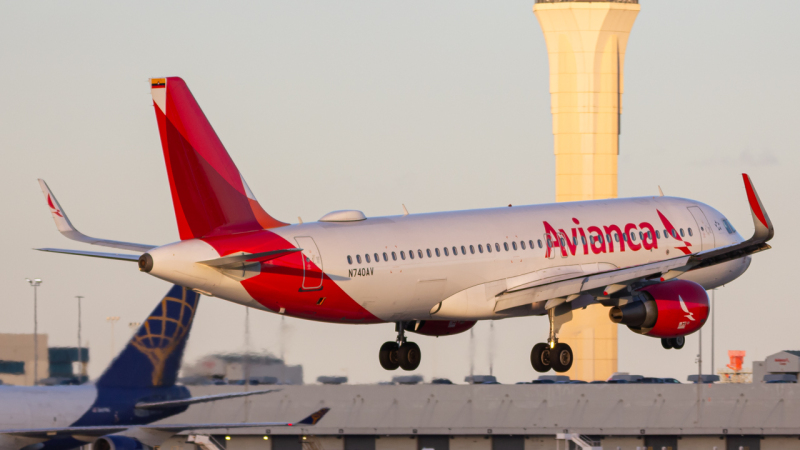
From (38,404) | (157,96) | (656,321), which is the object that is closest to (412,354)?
(656,321)

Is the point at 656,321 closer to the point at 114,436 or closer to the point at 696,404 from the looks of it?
the point at 114,436

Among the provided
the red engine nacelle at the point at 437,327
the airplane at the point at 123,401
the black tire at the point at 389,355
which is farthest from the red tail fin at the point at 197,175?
the airplane at the point at 123,401

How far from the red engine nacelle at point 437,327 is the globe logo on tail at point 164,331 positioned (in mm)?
18186

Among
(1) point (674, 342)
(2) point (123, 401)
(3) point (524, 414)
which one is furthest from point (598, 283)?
(3) point (524, 414)

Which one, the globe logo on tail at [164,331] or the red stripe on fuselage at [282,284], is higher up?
the red stripe on fuselage at [282,284]

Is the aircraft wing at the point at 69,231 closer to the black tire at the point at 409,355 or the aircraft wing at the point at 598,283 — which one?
the black tire at the point at 409,355

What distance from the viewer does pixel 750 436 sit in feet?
368

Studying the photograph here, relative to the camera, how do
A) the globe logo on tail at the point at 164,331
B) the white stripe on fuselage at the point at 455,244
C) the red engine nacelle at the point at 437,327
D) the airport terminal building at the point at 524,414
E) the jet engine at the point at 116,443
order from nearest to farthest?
1. the white stripe on fuselage at the point at 455,244
2. the red engine nacelle at the point at 437,327
3. the jet engine at the point at 116,443
4. the globe logo on tail at the point at 164,331
5. the airport terminal building at the point at 524,414

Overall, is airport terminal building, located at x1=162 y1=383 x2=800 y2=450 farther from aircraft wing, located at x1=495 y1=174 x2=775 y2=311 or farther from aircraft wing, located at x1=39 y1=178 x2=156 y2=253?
aircraft wing, located at x1=39 y1=178 x2=156 y2=253

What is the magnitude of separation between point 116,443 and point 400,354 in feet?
49.5

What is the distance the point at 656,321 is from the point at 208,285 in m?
17.6

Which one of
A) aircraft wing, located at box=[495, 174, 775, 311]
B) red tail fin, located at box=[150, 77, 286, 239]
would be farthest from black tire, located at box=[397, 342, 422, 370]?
red tail fin, located at box=[150, 77, 286, 239]

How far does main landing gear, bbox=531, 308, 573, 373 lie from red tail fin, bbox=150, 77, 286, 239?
1230 centimetres

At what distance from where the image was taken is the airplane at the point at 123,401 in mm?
70312
